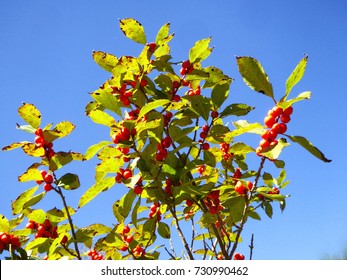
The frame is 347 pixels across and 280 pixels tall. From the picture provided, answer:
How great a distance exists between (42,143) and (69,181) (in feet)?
1.12

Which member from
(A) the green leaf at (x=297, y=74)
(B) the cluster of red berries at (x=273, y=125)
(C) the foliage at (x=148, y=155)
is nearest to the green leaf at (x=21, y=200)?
(C) the foliage at (x=148, y=155)

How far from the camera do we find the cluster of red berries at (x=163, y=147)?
9.82 feet

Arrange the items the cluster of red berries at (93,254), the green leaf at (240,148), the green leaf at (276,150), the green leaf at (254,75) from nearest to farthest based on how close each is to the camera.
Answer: the green leaf at (276,150)
the green leaf at (254,75)
the green leaf at (240,148)
the cluster of red berries at (93,254)

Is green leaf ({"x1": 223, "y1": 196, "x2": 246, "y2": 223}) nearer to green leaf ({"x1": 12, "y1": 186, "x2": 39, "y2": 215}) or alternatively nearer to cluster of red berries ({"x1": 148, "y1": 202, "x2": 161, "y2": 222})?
cluster of red berries ({"x1": 148, "y1": 202, "x2": 161, "y2": 222})

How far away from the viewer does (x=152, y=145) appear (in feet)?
9.73

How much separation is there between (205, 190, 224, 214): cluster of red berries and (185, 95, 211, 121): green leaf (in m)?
0.57

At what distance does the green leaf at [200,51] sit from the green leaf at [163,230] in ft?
4.45

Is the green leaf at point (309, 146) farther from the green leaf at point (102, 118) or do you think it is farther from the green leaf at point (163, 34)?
the green leaf at point (163, 34)

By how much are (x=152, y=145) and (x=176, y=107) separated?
34 centimetres

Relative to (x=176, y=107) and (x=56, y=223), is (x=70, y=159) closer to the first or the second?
(x=56, y=223)

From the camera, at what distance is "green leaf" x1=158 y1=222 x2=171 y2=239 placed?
11.5ft

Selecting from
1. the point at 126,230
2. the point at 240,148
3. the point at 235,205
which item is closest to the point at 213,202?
the point at 235,205

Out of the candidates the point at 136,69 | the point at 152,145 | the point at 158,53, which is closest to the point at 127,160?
the point at 152,145
